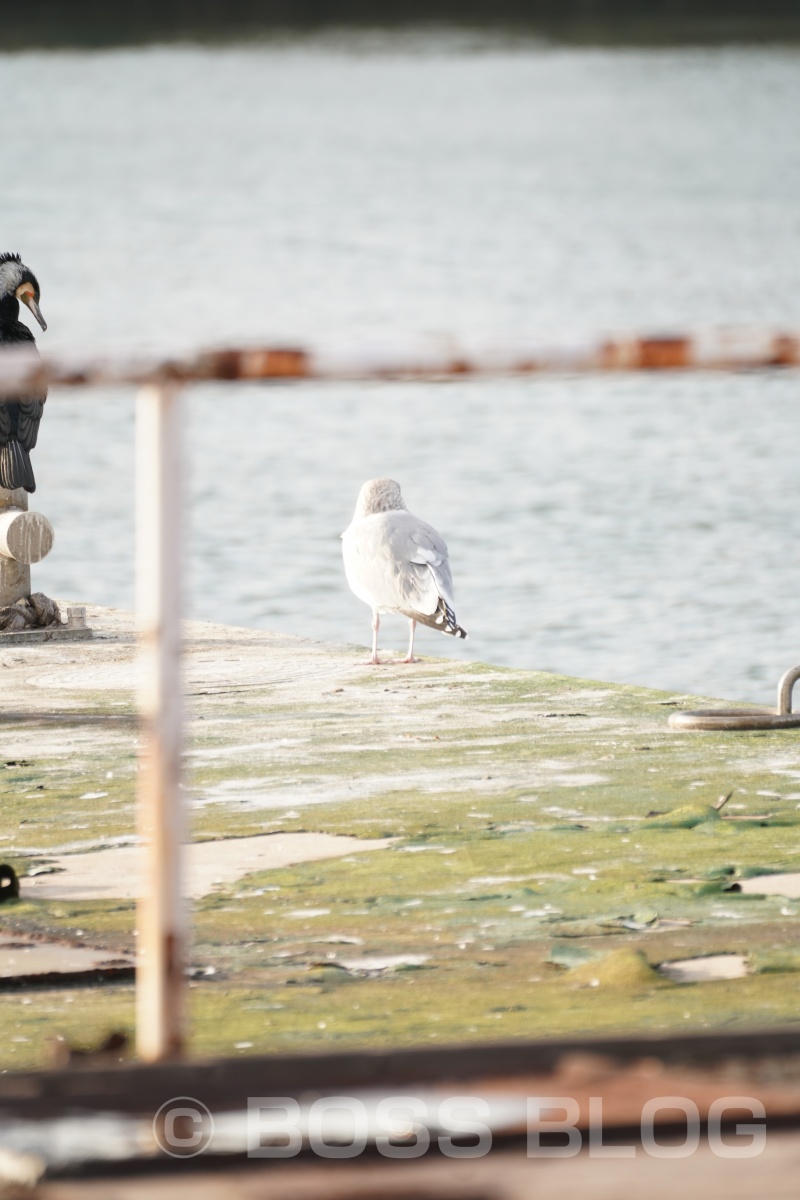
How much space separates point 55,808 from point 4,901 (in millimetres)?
1110

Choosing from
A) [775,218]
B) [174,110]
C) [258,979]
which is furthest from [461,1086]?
[174,110]

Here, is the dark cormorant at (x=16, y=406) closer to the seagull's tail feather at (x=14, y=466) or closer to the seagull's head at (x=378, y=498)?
the seagull's tail feather at (x=14, y=466)

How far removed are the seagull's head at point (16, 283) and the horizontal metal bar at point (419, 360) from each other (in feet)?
24.4

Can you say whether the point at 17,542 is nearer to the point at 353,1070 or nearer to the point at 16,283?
the point at 16,283

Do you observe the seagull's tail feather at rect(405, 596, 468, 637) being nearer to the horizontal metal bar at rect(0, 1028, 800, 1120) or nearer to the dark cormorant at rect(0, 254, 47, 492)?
the dark cormorant at rect(0, 254, 47, 492)

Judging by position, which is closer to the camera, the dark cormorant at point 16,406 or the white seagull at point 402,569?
the white seagull at point 402,569

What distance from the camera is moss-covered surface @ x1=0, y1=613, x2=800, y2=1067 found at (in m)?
4.65

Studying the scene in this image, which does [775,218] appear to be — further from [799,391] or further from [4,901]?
[4,901]

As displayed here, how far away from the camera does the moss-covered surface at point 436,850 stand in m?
4.65

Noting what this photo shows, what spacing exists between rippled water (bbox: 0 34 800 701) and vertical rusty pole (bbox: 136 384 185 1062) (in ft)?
0.56

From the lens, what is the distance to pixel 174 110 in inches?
3307

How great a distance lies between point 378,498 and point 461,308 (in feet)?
126

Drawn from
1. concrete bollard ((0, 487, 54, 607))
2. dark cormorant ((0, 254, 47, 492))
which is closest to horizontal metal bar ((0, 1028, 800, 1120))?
concrete bollard ((0, 487, 54, 607))

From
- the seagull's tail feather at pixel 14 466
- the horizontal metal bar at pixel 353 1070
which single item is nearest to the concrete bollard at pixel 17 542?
the seagull's tail feather at pixel 14 466
